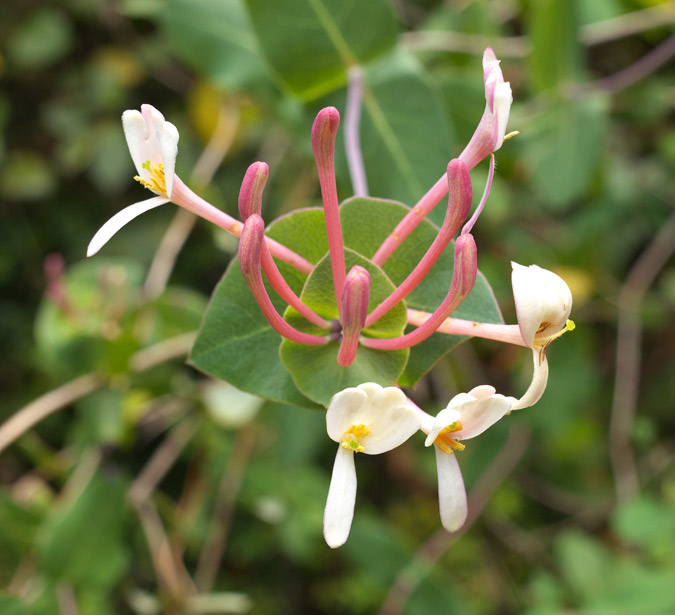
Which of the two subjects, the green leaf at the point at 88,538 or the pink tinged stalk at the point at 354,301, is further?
the green leaf at the point at 88,538

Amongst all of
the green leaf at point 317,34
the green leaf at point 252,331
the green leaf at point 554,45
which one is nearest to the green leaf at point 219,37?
the green leaf at point 317,34

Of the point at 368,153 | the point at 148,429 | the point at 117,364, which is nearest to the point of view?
the point at 368,153

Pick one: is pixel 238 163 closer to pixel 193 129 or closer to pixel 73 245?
pixel 193 129

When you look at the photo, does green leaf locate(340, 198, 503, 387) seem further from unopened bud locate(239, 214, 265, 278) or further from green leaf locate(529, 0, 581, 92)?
green leaf locate(529, 0, 581, 92)

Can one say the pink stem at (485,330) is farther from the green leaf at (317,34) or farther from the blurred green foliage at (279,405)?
the green leaf at (317,34)

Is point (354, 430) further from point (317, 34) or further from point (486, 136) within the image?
point (317, 34)

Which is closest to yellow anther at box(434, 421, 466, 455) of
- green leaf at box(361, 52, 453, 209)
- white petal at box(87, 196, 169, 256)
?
white petal at box(87, 196, 169, 256)

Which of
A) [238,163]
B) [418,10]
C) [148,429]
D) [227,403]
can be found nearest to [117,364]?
[227,403]

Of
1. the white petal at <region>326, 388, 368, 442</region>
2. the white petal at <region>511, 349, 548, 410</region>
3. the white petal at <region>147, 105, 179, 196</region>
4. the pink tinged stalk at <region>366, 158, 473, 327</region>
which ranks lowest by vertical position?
the white petal at <region>511, 349, 548, 410</region>
